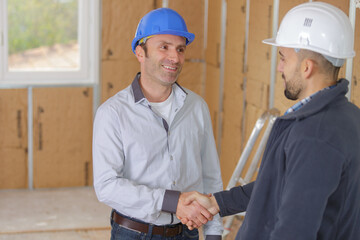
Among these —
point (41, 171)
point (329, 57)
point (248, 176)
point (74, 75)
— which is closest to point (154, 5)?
point (74, 75)

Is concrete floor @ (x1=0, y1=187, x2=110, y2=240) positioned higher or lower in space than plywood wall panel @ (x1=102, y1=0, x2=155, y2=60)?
lower

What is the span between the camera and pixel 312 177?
1.45m

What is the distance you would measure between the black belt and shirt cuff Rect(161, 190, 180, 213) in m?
0.12

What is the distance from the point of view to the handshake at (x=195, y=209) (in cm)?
218

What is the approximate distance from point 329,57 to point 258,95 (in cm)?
241

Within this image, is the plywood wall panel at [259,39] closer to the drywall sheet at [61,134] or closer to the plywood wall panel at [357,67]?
the plywood wall panel at [357,67]

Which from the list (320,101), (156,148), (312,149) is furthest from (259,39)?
(312,149)

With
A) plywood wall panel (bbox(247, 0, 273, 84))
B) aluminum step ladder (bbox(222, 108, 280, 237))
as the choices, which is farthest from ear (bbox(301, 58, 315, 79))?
plywood wall panel (bbox(247, 0, 273, 84))

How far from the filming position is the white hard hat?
162cm

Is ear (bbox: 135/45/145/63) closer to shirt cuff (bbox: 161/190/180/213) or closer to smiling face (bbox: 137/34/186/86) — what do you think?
smiling face (bbox: 137/34/186/86)

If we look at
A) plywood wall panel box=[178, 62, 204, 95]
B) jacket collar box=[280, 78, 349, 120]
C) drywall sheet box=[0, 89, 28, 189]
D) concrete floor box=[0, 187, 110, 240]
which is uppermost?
jacket collar box=[280, 78, 349, 120]

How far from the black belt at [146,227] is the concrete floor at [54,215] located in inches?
70.9

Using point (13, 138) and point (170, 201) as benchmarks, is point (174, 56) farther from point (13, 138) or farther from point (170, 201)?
point (13, 138)

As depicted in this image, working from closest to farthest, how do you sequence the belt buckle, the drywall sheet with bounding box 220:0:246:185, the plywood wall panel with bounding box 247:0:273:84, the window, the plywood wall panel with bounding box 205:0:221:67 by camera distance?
the belt buckle < the plywood wall panel with bounding box 247:0:273:84 < the drywall sheet with bounding box 220:0:246:185 < the plywood wall panel with bounding box 205:0:221:67 < the window
